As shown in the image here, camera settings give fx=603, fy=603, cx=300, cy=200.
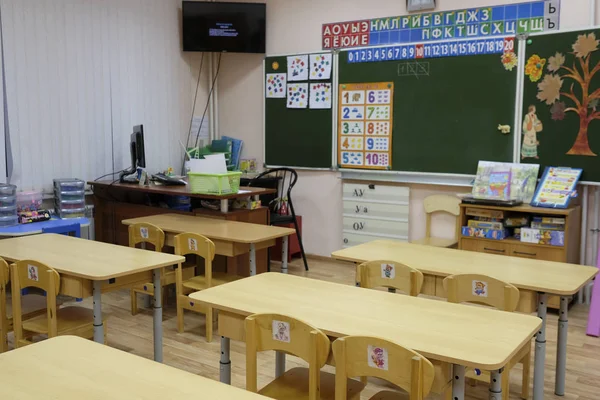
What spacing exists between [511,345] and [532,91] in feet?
Result: 11.8

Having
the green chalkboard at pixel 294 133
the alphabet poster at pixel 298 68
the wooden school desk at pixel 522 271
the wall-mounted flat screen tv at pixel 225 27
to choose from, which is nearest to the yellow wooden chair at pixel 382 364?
the wooden school desk at pixel 522 271

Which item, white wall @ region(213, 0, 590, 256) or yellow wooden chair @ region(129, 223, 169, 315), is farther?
white wall @ region(213, 0, 590, 256)

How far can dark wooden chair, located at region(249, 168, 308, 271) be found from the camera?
6.07 metres

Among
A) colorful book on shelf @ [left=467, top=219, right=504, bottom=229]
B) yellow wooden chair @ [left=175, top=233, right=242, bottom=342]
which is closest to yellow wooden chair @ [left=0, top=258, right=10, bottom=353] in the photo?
yellow wooden chair @ [left=175, top=233, right=242, bottom=342]

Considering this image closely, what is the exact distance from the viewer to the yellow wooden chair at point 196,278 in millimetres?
3904

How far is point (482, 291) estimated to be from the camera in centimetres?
273

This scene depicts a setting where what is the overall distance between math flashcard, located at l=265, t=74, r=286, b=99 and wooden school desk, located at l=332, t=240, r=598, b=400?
330 cm

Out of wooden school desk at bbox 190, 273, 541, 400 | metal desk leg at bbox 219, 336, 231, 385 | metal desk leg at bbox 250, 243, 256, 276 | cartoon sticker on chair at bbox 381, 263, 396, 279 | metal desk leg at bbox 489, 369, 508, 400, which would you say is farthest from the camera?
metal desk leg at bbox 250, 243, 256, 276

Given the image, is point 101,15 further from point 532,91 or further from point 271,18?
point 532,91

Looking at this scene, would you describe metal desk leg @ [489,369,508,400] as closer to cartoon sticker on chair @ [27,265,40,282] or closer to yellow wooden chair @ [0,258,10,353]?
cartoon sticker on chair @ [27,265,40,282]

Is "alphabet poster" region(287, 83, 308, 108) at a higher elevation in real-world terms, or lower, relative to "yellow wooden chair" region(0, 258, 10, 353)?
higher

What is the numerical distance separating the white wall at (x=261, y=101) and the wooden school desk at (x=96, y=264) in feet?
10.3

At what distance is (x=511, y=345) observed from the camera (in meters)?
2.00

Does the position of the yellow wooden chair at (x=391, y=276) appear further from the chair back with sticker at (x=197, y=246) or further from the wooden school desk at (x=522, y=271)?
the chair back with sticker at (x=197, y=246)
